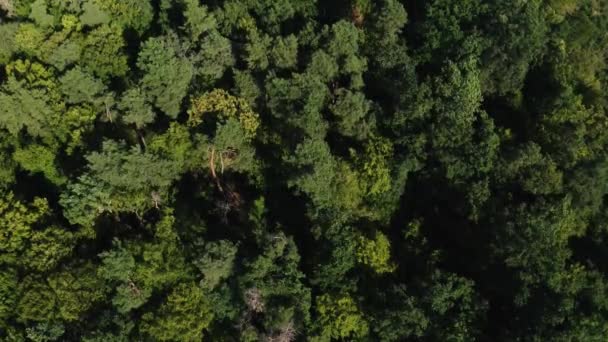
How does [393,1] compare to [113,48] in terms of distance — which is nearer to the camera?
[113,48]

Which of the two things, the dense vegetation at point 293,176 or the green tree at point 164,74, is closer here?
the dense vegetation at point 293,176

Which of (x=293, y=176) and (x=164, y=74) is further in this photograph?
(x=164, y=74)

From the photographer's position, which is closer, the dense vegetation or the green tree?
the dense vegetation

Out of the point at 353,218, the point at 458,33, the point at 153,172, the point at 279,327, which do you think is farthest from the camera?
the point at 458,33

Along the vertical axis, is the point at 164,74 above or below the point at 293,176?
above

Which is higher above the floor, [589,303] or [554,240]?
[554,240]

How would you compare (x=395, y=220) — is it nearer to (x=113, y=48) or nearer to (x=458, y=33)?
(x=458, y=33)

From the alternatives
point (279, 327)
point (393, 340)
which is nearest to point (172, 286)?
point (279, 327)

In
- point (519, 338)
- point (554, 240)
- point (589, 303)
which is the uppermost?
point (554, 240)
